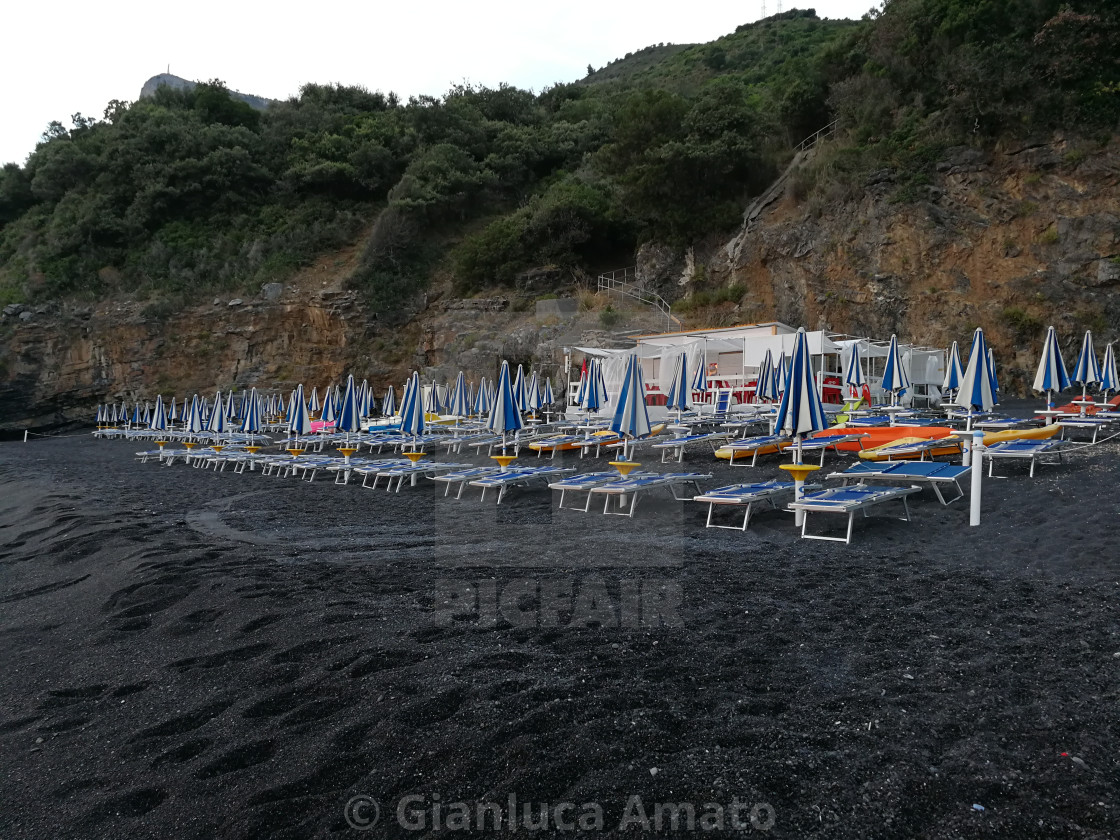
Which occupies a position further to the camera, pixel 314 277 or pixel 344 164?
pixel 344 164

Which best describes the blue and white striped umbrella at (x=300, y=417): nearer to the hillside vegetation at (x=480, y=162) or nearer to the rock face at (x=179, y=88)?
the hillside vegetation at (x=480, y=162)

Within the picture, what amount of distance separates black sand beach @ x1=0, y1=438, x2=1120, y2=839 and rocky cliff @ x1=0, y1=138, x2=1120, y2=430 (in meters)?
16.6

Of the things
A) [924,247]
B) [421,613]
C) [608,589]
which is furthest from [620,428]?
[924,247]

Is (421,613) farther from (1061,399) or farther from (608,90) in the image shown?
(608,90)

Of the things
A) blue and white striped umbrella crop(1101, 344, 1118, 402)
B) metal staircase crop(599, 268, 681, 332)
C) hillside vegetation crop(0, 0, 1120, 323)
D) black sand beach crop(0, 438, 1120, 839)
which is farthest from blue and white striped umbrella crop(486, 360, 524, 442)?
hillside vegetation crop(0, 0, 1120, 323)

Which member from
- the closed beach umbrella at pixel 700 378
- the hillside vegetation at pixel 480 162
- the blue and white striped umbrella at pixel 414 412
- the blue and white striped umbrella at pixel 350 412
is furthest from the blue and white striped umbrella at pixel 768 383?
the hillside vegetation at pixel 480 162

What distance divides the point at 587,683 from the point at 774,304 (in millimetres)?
24270

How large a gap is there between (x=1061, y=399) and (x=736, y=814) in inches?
822

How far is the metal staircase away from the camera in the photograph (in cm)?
2795

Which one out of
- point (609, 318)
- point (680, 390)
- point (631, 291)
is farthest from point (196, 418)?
point (631, 291)

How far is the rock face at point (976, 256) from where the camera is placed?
20219mm

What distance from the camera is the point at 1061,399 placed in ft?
62.0

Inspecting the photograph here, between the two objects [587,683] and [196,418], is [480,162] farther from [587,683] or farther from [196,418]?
[587,683]

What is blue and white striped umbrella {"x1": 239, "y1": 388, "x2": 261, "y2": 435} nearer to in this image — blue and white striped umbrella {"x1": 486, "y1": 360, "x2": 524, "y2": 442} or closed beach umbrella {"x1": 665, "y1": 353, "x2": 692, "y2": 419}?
blue and white striped umbrella {"x1": 486, "y1": 360, "x2": 524, "y2": 442}
